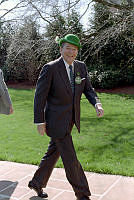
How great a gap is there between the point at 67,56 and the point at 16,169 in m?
2.23

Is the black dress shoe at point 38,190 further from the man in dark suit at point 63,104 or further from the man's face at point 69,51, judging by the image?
the man's face at point 69,51

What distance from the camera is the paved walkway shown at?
3.66 meters

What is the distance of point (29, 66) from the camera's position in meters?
18.2

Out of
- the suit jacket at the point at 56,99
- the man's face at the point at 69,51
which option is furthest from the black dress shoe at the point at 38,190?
the man's face at the point at 69,51

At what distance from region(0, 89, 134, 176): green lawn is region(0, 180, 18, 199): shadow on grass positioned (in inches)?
32.4

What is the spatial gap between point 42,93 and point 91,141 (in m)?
3.05

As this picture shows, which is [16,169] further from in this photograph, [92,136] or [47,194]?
[92,136]

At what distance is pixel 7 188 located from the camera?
4.00 m

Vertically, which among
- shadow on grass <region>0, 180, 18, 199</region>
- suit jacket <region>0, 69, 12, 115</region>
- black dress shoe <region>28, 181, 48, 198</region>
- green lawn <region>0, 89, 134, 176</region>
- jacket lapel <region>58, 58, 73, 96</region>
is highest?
jacket lapel <region>58, 58, 73, 96</region>

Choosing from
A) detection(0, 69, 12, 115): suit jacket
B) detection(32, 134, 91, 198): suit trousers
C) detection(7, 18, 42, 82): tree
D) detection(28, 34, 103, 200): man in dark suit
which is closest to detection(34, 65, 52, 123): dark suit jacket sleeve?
detection(28, 34, 103, 200): man in dark suit

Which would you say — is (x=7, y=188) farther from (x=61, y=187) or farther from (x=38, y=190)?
(x=61, y=187)

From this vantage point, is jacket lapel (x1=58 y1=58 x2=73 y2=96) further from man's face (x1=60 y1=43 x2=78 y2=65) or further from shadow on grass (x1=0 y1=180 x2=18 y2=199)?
shadow on grass (x1=0 y1=180 x2=18 y2=199)

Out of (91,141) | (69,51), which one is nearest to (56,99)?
(69,51)

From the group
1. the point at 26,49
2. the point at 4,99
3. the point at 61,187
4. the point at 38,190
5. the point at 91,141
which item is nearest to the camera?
the point at 38,190
